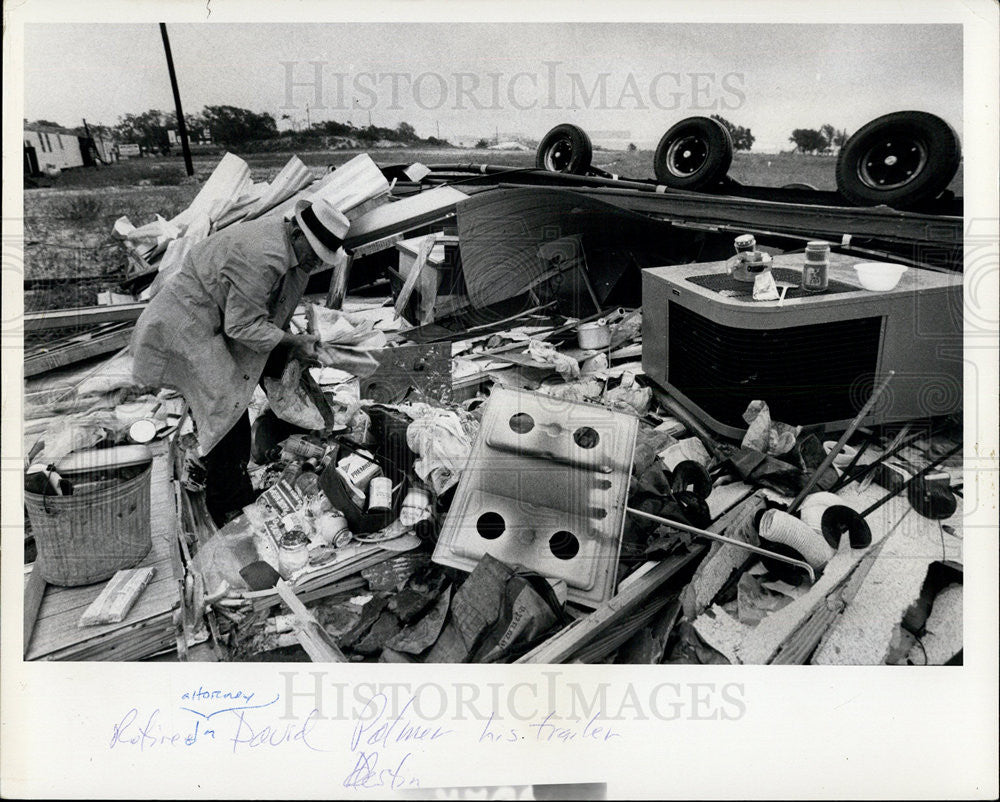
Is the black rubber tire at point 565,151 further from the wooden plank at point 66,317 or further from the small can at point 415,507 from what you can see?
the wooden plank at point 66,317

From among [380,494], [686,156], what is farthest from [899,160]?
[380,494]

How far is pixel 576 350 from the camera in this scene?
2648 mm

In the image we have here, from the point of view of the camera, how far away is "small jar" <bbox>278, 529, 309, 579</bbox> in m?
2.54

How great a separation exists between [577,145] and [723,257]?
0.73 meters

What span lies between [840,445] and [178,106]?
9.46 ft

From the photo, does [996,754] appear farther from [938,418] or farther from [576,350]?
[576,350]

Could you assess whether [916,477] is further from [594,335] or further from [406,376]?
[406,376]

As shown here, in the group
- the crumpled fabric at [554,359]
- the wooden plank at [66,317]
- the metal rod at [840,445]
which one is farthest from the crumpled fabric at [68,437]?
the metal rod at [840,445]

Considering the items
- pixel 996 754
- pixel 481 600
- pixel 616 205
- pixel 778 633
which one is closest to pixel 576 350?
pixel 616 205

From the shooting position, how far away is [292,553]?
2.55 meters

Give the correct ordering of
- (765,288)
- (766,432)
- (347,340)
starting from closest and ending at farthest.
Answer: (765,288) → (766,432) → (347,340)

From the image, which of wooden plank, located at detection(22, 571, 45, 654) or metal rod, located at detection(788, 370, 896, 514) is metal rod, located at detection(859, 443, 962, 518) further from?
wooden plank, located at detection(22, 571, 45, 654)

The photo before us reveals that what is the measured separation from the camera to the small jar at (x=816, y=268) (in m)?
2.41
